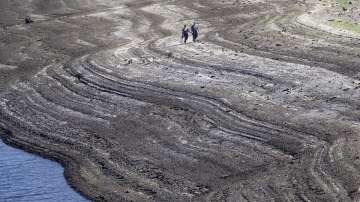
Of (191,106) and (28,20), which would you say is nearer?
(191,106)

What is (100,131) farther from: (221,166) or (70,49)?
(70,49)

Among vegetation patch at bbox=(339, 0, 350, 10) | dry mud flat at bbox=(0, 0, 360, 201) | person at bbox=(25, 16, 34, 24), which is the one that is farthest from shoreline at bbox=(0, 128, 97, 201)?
vegetation patch at bbox=(339, 0, 350, 10)

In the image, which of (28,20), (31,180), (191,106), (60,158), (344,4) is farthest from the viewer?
(344,4)

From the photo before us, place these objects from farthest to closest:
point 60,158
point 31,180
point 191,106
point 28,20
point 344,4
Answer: point 344,4, point 28,20, point 191,106, point 60,158, point 31,180

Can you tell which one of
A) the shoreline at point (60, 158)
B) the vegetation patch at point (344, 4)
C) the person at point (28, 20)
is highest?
the shoreline at point (60, 158)

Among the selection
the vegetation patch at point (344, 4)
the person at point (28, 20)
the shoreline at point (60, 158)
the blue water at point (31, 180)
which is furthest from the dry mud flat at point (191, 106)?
the vegetation patch at point (344, 4)

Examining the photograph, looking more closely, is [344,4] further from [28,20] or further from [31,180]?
[31,180]

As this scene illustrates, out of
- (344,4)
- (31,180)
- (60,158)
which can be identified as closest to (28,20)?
(344,4)

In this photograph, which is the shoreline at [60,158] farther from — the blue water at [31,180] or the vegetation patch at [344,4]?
the vegetation patch at [344,4]
